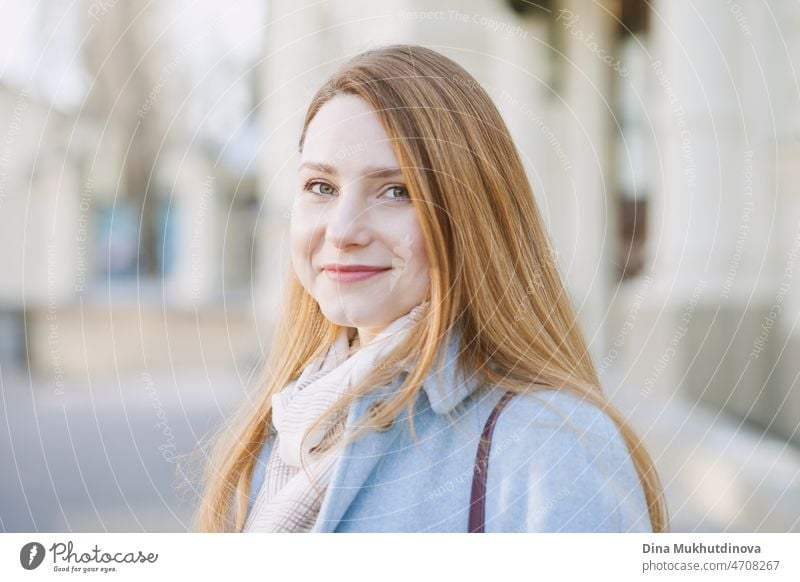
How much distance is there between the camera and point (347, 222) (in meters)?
1.21

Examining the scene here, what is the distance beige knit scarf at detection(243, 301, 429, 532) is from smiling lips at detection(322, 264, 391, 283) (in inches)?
3.0

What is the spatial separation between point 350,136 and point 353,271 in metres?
0.19

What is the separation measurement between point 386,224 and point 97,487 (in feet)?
4.12

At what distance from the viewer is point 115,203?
176 centimetres

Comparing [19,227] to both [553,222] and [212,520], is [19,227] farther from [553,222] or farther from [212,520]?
[553,222]

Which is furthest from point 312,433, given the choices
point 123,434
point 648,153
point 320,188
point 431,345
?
point 648,153

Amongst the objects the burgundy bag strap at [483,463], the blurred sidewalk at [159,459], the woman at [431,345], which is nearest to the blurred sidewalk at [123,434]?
the blurred sidewalk at [159,459]

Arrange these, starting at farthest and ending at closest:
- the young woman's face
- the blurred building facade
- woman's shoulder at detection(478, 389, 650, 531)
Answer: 1. the blurred building facade
2. the young woman's face
3. woman's shoulder at detection(478, 389, 650, 531)

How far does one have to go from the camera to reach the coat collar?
3.82 ft

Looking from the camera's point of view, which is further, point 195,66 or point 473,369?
point 195,66

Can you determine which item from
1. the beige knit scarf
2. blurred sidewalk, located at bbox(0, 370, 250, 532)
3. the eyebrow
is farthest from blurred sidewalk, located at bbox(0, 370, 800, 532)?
the eyebrow

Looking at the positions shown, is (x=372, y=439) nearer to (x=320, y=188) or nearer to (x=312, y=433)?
(x=312, y=433)

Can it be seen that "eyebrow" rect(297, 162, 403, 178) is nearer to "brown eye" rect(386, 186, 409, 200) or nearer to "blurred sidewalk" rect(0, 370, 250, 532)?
"brown eye" rect(386, 186, 409, 200)
